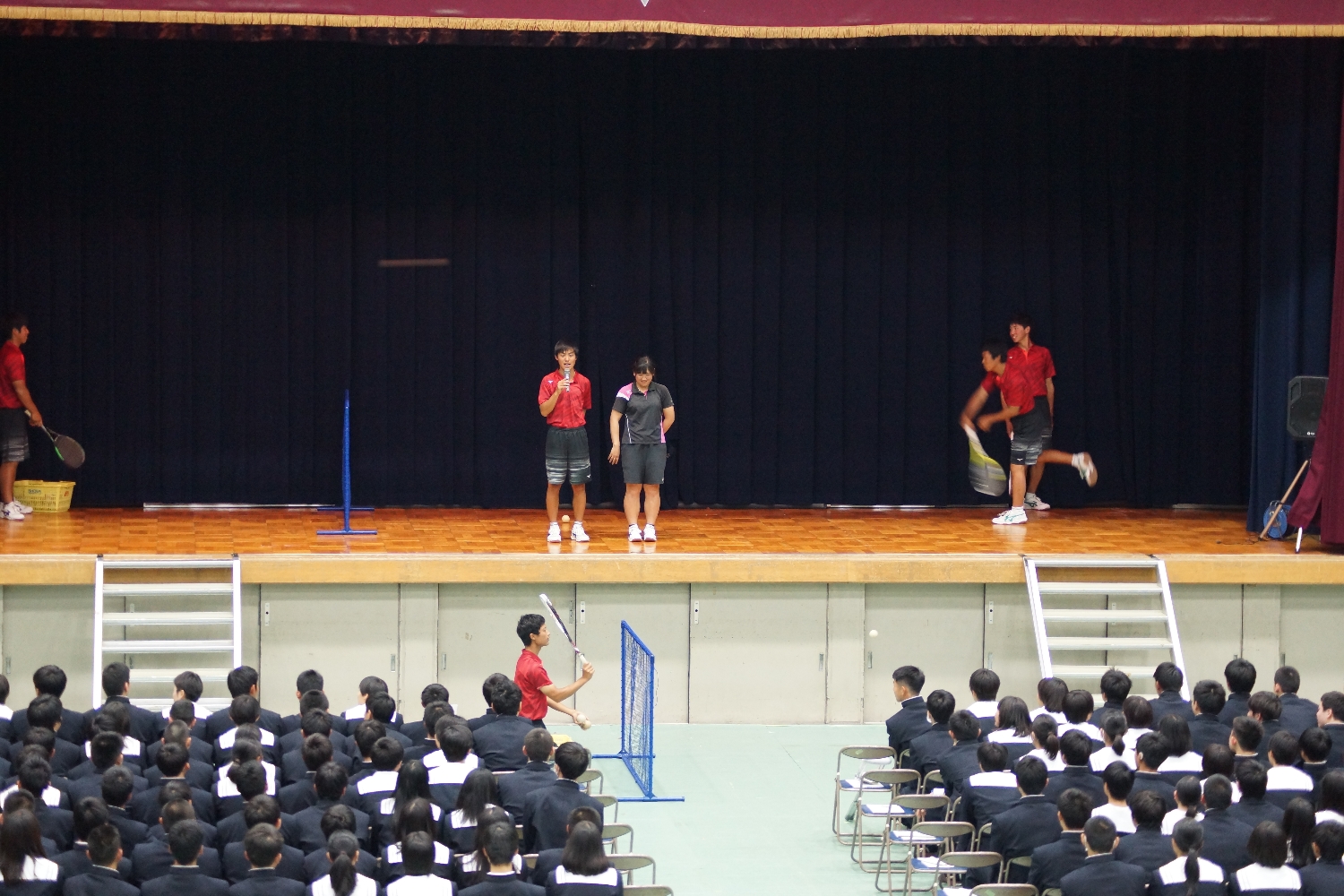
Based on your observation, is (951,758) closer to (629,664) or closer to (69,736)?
(629,664)

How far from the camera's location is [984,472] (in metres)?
17.6

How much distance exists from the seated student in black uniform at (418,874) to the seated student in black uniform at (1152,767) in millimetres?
3851

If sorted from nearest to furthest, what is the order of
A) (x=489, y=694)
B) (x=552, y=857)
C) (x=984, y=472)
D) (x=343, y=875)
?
(x=343, y=875) → (x=552, y=857) → (x=489, y=694) → (x=984, y=472)

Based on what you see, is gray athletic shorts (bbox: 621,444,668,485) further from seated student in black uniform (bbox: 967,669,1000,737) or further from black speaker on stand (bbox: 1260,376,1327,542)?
black speaker on stand (bbox: 1260,376,1327,542)

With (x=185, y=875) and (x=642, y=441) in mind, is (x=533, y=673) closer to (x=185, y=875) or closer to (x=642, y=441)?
(x=185, y=875)

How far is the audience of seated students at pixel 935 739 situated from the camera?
34.2ft

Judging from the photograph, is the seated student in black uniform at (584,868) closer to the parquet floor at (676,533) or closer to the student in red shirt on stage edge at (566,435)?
the parquet floor at (676,533)

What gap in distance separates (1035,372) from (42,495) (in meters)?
9.68

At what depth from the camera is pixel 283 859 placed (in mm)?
7812

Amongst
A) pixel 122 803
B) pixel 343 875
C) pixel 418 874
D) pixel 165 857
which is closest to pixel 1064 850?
pixel 418 874

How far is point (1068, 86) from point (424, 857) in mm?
12872

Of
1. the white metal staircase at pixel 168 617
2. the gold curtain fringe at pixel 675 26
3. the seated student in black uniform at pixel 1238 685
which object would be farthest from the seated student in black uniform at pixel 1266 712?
the white metal staircase at pixel 168 617

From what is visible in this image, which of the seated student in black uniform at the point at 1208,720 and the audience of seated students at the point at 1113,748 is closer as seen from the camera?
the audience of seated students at the point at 1113,748

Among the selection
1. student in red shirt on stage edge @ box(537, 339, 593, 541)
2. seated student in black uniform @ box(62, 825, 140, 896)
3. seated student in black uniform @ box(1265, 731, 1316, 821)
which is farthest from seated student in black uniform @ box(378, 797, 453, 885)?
student in red shirt on stage edge @ box(537, 339, 593, 541)
